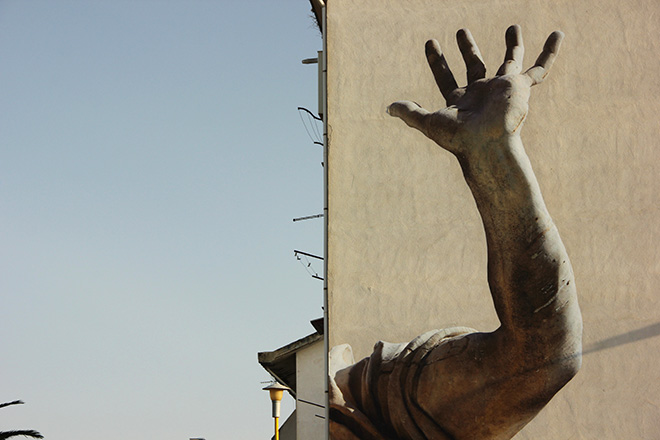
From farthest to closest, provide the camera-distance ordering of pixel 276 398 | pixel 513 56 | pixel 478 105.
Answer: pixel 276 398
pixel 513 56
pixel 478 105

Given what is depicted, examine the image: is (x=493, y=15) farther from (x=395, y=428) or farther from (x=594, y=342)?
(x=395, y=428)

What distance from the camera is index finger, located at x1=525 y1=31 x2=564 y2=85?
767cm

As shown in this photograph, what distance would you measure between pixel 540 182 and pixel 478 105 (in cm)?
348

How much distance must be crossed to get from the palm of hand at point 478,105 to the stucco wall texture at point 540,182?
2.43 metres

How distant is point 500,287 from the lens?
748 centimetres

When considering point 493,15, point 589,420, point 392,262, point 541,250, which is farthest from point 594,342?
point 493,15

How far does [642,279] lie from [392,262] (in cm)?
263

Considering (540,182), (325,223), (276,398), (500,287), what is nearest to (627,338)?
(540,182)

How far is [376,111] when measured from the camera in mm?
11273

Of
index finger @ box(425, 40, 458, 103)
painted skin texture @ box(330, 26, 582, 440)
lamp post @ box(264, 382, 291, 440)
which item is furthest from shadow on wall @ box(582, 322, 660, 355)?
lamp post @ box(264, 382, 291, 440)

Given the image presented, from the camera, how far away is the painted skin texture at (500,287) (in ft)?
23.8

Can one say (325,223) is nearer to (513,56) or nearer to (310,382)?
(513,56)

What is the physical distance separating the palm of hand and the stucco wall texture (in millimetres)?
2432

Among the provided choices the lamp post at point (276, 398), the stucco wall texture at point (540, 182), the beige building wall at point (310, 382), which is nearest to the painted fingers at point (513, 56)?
the stucco wall texture at point (540, 182)
